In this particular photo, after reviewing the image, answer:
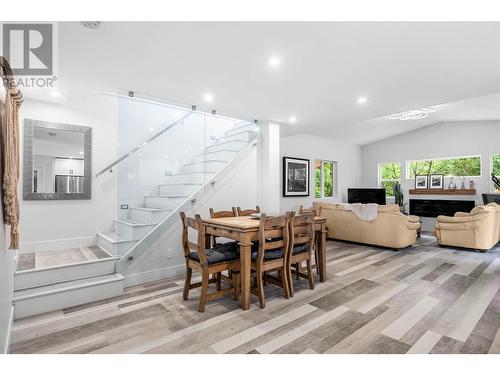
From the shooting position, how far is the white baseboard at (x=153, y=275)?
332 centimetres

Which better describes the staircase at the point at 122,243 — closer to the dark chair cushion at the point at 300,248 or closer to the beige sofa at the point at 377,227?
the dark chair cushion at the point at 300,248

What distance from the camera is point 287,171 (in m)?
6.69

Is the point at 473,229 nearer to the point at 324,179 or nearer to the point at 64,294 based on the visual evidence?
the point at 324,179

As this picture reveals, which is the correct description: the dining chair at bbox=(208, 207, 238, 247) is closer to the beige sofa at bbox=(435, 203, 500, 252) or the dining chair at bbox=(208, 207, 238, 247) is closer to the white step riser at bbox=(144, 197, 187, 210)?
the white step riser at bbox=(144, 197, 187, 210)

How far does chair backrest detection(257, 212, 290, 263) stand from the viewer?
2699 mm

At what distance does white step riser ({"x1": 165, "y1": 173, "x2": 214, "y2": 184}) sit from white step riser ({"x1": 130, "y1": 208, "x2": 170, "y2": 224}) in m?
0.46

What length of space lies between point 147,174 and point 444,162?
8287 millimetres

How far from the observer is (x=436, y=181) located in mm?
7805

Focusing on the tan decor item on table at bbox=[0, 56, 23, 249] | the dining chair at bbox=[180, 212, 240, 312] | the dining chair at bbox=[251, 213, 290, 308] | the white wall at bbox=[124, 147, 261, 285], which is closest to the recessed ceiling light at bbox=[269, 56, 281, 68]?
the dining chair at bbox=[251, 213, 290, 308]

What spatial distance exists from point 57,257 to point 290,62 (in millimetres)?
3576

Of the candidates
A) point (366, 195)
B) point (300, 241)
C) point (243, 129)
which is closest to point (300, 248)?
point (300, 241)
